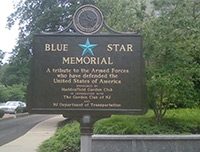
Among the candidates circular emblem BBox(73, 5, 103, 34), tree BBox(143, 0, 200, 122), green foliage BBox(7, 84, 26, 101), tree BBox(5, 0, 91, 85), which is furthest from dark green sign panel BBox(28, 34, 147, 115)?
green foliage BBox(7, 84, 26, 101)

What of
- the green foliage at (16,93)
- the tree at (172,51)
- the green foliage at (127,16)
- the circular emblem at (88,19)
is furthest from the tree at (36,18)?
the green foliage at (16,93)

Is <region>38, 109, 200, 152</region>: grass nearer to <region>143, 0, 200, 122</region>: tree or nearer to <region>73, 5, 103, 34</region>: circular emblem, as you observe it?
<region>143, 0, 200, 122</region>: tree

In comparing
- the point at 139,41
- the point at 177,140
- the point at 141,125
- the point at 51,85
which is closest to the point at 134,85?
the point at 139,41

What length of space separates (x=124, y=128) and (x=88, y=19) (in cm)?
514

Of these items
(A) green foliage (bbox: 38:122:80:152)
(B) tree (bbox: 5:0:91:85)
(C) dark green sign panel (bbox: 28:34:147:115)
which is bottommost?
(A) green foliage (bbox: 38:122:80:152)

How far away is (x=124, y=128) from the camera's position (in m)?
9.66

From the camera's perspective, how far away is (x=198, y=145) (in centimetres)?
861

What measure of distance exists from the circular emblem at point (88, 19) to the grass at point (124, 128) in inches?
192

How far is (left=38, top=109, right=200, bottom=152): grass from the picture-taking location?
958 cm

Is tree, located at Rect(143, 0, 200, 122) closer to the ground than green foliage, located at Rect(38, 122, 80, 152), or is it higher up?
higher up

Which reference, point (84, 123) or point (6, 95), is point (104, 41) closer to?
point (84, 123)

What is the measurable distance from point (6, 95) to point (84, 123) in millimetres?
38348

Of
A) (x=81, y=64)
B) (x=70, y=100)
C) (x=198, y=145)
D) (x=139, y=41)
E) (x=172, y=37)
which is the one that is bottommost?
(x=198, y=145)

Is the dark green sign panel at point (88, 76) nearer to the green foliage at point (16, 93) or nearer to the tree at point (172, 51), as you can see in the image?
the tree at point (172, 51)
